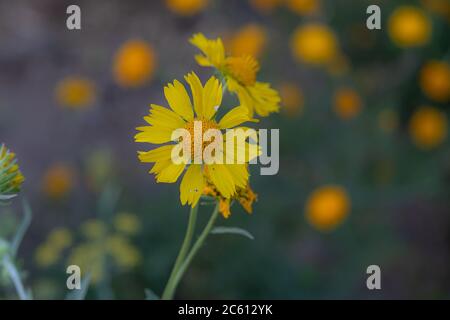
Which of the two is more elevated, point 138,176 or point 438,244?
point 138,176

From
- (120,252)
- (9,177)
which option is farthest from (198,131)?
(120,252)

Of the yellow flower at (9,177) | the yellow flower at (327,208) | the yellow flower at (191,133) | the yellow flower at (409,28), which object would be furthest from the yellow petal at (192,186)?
the yellow flower at (409,28)

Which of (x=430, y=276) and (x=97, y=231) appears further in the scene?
(x=430, y=276)

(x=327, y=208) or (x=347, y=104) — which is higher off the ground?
(x=347, y=104)

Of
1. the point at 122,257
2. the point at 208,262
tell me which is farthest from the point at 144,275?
the point at 122,257

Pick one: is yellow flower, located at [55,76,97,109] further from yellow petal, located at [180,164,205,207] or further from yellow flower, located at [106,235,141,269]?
yellow petal, located at [180,164,205,207]

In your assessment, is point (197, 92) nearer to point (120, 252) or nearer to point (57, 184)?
point (120, 252)
